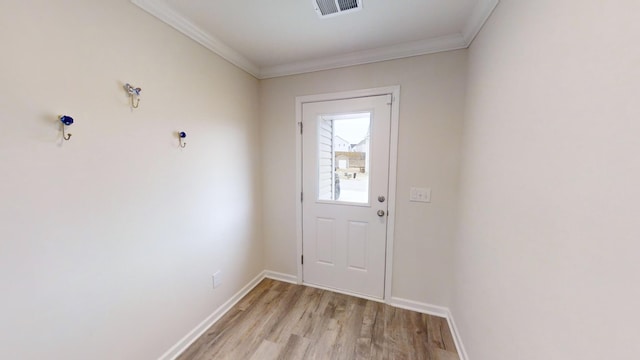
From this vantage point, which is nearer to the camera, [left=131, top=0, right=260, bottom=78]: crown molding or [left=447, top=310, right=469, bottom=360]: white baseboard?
[left=131, top=0, right=260, bottom=78]: crown molding

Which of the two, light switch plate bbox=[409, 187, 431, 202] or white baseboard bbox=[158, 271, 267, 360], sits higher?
light switch plate bbox=[409, 187, 431, 202]

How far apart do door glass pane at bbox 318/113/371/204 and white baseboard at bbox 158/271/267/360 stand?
1229 mm

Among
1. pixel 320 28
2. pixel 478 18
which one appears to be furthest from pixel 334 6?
pixel 478 18

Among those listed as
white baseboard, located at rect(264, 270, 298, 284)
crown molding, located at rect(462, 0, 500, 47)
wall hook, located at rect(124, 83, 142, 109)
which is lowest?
white baseboard, located at rect(264, 270, 298, 284)

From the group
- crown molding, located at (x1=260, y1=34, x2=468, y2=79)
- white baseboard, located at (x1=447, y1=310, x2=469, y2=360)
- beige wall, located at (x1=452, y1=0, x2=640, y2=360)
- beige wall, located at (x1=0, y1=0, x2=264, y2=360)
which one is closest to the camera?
beige wall, located at (x1=452, y1=0, x2=640, y2=360)

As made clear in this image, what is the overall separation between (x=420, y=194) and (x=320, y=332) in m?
1.42

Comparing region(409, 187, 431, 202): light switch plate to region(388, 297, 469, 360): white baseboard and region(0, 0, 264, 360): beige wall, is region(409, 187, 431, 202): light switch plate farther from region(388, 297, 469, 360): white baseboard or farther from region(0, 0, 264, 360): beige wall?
region(0, 0, 264, 360): beige wall

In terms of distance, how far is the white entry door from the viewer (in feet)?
7.04

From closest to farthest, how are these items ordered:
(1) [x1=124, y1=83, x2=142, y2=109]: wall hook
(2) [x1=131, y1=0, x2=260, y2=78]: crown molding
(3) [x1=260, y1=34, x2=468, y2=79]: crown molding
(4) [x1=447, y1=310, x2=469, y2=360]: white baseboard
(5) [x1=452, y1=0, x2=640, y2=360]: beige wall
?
(5) [x1=452, y1=0, x2=640, y2=360]: beige wall
(1) [x1=124, y1=83, x2=142, y2=109]: wall hook
(2) [x1=131, y1=0, x2=260, y2=78]: crown molding
(4) [x1=447, y1=310, x2=469, y2=360]: white baseboard
(3) [x1=260, y1=34, x2=468, y2=79]: crown molding

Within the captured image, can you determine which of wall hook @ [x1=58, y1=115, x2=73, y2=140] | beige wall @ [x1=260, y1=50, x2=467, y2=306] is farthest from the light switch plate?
wall hook @ [x1=58, y1=115, x2=73, y2=140]

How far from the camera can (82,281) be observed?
1128 mm

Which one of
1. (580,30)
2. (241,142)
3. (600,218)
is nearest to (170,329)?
(241,142)

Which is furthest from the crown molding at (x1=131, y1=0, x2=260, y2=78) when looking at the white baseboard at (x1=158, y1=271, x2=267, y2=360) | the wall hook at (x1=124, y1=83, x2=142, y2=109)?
the white baseboard at (x1=158, y1=271, x2=267, y2=360)

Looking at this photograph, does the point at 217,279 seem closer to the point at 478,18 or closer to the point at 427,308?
the point at 427,308
